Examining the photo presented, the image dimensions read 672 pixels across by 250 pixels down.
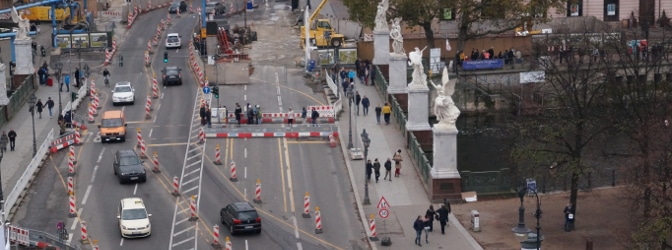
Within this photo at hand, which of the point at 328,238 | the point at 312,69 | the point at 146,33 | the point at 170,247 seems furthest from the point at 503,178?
the point at 146,33

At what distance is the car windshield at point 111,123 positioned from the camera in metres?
88.9

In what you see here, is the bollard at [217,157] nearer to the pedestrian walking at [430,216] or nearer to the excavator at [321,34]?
the pedestrian walking at [430,216]

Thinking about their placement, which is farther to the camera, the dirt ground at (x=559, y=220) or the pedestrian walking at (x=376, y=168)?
the pedestrian walking at (x=376, y=168)

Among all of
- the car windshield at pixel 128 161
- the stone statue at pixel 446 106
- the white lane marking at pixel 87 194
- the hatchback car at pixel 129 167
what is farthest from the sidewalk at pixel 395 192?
the white lane marking at pixel 87 194

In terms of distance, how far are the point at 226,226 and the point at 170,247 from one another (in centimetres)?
368

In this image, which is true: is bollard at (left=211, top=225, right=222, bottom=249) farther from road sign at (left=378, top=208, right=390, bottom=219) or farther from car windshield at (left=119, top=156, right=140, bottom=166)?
car windshield at (left=119, top=156, right=140, bottom=166)

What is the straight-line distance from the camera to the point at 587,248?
6531 cm

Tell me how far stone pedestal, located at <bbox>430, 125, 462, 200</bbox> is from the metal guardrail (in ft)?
64.3

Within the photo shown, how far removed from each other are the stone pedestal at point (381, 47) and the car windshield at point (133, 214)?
4001cm

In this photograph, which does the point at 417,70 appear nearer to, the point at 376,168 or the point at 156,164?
the point at 376,168

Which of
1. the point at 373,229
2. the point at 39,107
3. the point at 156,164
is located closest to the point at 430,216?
the point at 373,229

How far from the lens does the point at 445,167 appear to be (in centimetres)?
7625

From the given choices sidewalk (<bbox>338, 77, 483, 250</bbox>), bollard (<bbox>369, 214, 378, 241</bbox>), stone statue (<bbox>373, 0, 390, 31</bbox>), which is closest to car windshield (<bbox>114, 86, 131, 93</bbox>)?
sidewalk (<bbox>338, 77, 483, 250</bbox>)

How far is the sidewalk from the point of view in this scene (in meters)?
69.8
